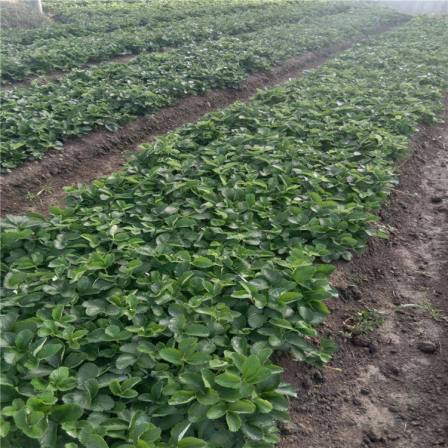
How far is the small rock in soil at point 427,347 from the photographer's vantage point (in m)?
3.27

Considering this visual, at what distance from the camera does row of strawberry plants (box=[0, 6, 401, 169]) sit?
5.86m

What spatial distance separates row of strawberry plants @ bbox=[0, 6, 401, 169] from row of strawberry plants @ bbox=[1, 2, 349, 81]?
111 cm

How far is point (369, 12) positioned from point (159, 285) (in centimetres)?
1836

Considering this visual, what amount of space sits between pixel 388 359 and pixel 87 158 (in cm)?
425

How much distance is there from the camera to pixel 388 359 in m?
3.21

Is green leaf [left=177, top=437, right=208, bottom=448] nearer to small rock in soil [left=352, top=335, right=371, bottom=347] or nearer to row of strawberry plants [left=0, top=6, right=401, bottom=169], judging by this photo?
small rock in soil [left=352, top=335, right=371, bottom=347]

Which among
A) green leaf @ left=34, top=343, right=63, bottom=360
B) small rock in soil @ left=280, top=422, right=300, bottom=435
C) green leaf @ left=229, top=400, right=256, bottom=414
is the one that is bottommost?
small rock in soil @ left=280, top=422, right=300, bottom=435

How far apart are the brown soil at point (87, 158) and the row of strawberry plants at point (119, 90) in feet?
0.42

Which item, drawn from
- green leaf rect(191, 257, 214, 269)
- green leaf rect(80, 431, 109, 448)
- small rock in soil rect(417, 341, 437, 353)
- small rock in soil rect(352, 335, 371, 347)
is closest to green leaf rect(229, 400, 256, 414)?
green leaf rect(80, 431, 109, 448)

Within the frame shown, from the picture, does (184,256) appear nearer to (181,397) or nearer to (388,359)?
(181,397)

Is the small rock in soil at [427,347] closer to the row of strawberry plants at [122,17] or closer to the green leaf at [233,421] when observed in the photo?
the green leaf at [233,421]

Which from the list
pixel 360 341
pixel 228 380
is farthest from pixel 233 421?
pixel 360 341

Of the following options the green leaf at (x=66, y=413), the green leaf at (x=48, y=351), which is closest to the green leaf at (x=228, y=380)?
the green leaf at (x=66, y=413)

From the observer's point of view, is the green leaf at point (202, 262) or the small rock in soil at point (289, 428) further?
the green leaf at point (202, 262)
